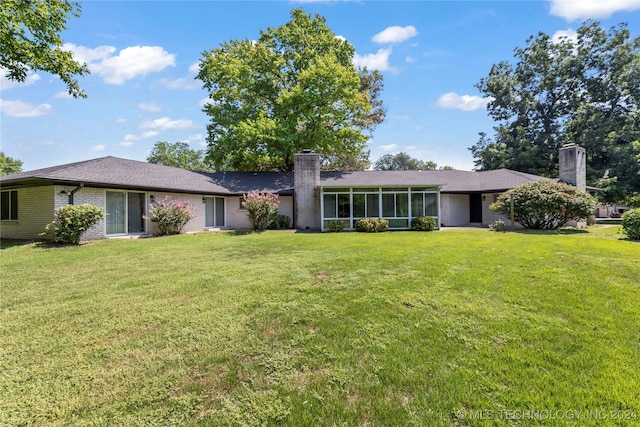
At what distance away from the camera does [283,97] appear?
22.8 meters

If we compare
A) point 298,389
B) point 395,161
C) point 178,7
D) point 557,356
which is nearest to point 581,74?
point 178,7

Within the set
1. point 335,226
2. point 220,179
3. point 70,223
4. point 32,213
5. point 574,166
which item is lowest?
point 335,226

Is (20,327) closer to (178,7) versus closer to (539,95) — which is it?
(178,7)

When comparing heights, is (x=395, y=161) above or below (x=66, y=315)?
above

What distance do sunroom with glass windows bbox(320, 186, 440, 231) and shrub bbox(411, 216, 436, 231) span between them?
42cm

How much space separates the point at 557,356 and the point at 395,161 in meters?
73.2

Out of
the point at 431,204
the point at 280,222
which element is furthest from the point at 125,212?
the point at 431,204

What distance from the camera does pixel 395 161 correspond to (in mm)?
73312

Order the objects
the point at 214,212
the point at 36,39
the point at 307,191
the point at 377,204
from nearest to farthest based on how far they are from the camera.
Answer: the point at 36,39, the point at 377,204, the point at 307,191, the point at 214,212

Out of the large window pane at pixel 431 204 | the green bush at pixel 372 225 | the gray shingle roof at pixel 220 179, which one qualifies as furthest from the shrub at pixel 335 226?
the large window pane at pixel 431 204

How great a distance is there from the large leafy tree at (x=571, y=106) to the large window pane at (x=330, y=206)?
20.4 m

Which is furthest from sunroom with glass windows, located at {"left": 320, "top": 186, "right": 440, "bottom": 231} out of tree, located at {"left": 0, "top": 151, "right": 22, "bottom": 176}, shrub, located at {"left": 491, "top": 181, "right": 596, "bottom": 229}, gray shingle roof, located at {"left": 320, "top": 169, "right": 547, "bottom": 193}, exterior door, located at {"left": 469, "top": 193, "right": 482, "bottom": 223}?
tree, located at {"left": 0, "top": 151, "right": 22, "bottom": 176}

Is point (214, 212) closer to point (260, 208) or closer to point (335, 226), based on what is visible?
point (260, 208)

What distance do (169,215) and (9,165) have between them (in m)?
54.1
